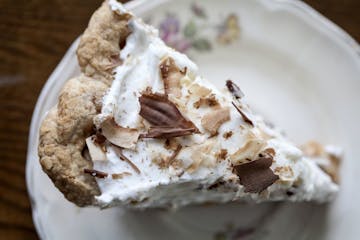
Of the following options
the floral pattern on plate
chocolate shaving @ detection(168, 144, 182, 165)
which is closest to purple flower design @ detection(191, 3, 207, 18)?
the floral pattern on plate

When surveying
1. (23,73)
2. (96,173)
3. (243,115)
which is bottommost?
(23,73)

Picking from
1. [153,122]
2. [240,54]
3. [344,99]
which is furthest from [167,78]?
[344,99]

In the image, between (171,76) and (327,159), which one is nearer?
(171,76)

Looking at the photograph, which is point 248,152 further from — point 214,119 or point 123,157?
point 123,157

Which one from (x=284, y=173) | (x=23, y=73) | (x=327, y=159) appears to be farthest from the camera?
(x=23, y=73)

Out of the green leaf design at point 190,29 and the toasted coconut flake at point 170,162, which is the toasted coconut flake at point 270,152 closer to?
the toasted coconut flake at point 170,162

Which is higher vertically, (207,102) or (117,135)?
(207,102)

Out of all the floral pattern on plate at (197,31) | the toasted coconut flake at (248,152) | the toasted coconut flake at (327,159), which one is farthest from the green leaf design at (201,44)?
the toasted coconut flake at (248,152)

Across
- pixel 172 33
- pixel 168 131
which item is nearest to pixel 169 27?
pixel 172 33
